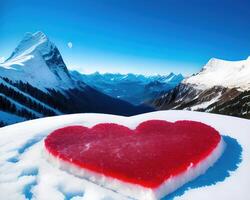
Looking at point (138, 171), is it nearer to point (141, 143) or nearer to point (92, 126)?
point (141, 143)

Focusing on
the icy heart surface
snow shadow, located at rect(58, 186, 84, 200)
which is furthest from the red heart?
snow shadow, located at rect(58, 186, 84, 200)

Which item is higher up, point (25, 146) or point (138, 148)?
point (138, 148)

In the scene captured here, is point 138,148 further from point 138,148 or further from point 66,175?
point 66,175

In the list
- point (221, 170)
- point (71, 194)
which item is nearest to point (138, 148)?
point (221, 170)

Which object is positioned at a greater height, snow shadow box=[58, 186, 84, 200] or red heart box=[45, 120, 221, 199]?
red heart box=[45, 120, 221, 199]

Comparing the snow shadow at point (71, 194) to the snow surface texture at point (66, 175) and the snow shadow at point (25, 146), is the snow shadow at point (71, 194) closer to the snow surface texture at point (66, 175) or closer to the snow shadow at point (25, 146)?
the snow surface texture at point (66, 175)

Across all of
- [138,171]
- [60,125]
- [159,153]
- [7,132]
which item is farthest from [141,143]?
[7,132]

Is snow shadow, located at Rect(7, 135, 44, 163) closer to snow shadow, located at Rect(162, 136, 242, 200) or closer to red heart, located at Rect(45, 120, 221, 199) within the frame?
red heart, located at Rect(45, 120, 221, 199)
